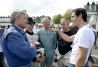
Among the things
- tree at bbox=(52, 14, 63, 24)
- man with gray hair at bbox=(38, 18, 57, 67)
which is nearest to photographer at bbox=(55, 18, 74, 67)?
man with gray hair at bbox=(38, 18, 57, 67)

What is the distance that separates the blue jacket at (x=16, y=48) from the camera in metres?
3.11

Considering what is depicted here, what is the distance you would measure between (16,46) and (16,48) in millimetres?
33

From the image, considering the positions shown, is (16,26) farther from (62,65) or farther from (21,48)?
(62,65)

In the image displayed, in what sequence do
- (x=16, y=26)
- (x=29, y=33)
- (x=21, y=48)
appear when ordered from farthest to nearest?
(x=29, y=33) < (x=16, y=26) < (x=21, y=48)

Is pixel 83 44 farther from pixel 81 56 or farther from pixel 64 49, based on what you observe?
pixel 64 49

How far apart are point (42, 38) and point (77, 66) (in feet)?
7.79

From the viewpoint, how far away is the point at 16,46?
3.10m

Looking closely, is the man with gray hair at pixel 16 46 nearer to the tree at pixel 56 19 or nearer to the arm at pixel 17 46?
the arm at pixel 17 46

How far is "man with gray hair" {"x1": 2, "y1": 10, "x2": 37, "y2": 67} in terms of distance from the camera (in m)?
3.11

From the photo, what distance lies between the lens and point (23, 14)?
11.5 feet

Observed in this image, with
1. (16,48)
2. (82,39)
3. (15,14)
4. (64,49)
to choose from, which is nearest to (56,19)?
(64,49)

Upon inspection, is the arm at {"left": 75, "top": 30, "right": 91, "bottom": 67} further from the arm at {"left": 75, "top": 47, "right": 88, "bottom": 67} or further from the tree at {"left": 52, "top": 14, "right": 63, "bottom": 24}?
the tree at {"left": 52, "top": 14, "right": 63, "bottom": 24}

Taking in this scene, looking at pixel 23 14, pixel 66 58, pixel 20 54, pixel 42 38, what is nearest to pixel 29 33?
pixel 42 38

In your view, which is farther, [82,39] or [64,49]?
[64,49]
